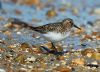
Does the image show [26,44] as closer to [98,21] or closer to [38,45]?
[38,45]

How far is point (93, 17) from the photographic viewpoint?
55.3ft

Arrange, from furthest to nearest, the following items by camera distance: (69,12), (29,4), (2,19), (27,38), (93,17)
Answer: (29,4)
(69,12)
(93,17)
(2,19)
(27,38)

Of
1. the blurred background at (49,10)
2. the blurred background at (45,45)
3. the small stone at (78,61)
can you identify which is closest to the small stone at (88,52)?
the blurred background at (45,45)

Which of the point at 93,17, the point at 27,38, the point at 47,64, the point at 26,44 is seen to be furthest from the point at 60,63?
the point at 93,17

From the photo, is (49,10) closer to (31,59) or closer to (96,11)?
(96,11)

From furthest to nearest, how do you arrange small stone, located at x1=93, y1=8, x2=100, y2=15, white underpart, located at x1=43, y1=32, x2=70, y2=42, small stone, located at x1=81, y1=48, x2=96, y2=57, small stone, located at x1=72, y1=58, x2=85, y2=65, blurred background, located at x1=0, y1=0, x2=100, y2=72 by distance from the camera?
small stone, located at x1=93, y1=8, x2=100, y2=15 → small stone, located at x1=81, y1=48, x2=96, y2=57 → white underpart, located at x1=43, y1=32, x2=70, y2=42 → small stone, located at x1=72, y1=58, x2=85, y2=65 → blurred background, located at x1=0, y1=0, x2=100, y2=72

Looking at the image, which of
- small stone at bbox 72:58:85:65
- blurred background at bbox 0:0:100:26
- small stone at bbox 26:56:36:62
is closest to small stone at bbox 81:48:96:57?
small stone at bbox 72:58:85:65

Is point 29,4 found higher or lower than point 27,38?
higher

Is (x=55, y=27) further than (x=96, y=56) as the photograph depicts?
Yes

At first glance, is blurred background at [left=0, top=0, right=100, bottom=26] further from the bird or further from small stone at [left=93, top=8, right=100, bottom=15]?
the bird

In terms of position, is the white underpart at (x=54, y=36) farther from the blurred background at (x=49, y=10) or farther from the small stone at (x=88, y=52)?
the blurred background at (x=49, y=10)

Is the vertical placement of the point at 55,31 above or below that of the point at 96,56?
above

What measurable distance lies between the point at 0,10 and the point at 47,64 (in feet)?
28.7

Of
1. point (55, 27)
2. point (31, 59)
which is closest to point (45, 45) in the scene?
point (55, 27)
